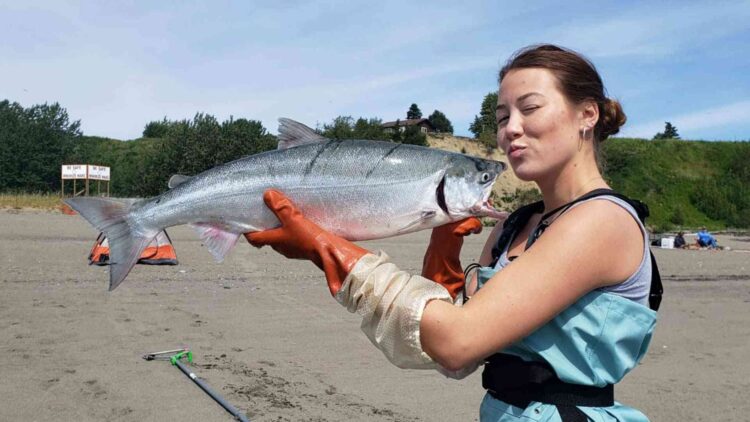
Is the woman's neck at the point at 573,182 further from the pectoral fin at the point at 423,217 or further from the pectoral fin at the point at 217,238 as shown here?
the pectoral fin at the point at 217,238

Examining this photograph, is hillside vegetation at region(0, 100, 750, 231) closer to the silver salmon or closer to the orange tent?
the orange tent

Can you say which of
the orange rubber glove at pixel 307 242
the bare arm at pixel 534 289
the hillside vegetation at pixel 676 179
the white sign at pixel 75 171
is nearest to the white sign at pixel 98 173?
the white sign at pixel 75 171

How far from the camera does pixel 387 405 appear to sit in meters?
7.70

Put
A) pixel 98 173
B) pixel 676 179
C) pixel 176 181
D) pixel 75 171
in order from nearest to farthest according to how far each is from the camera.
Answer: pixel 176 181 < pixel 75 171 < pixel 98 173 < pixel 676 179

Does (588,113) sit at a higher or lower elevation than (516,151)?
higher

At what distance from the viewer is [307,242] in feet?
8.96

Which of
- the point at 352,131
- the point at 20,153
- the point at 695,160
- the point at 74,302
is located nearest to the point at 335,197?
the point at 74,302

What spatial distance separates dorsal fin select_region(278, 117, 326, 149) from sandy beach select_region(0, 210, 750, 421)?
435cm

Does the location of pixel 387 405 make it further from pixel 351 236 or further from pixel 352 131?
pixel 352 131

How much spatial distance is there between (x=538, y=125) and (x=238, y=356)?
764 cm

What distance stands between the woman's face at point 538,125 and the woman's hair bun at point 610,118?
0.19 m

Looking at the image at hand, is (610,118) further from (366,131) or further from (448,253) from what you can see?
(366,131)

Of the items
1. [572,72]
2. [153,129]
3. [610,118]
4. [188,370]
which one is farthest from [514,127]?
[153,129]

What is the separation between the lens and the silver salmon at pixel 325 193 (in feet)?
10.8
